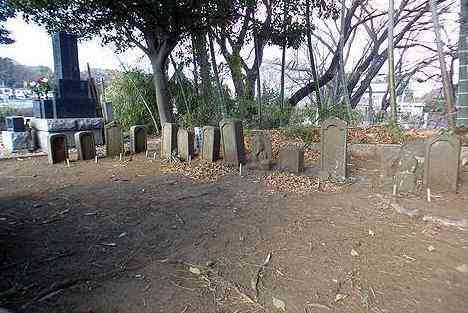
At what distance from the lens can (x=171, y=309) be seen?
1.61 metres

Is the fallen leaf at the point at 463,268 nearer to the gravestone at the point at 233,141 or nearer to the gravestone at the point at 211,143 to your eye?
the gravestone at the point at 233,141

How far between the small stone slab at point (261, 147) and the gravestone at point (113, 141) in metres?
2.53

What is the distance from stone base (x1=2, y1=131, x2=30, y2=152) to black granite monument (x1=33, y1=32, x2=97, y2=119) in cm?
54

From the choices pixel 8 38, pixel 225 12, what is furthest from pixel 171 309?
pixel 8 38

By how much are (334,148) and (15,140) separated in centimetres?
637

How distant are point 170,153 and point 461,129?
14.7 feet

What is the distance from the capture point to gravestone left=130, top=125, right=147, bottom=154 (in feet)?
19.4

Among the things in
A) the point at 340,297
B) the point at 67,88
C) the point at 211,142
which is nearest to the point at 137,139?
the point at 211,142

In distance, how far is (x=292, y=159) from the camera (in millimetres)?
4438

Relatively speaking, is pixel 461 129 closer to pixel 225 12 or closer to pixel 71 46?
pixel 225 12

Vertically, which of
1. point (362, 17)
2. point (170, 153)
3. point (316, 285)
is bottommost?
point (316, 285)

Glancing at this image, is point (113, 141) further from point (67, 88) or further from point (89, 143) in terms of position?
point (67, 88)

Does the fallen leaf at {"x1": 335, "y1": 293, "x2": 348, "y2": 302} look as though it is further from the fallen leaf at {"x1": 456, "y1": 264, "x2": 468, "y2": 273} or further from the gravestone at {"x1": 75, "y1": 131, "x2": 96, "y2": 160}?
the gravestone at {"x1": 75, "y1": 131, "x2": 96, "y2": 160}

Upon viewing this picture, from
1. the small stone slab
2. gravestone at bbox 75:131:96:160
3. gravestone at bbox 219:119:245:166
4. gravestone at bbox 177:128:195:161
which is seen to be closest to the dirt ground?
gravestone at bbox 219:119:245:166
